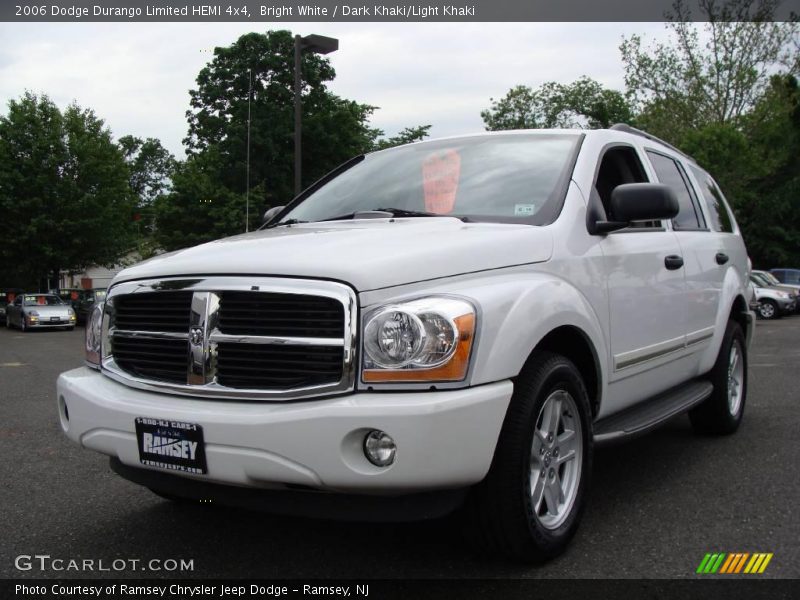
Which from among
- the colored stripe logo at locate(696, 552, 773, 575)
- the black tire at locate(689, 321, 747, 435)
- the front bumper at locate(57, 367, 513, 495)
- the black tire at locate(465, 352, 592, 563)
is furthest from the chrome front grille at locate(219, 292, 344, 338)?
the black tire at locate(689, 321, 747, 435)

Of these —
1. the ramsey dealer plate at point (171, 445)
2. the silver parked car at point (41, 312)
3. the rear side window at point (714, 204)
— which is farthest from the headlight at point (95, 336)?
the silver parked car at point (41, 312)

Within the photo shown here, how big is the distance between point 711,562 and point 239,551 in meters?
1.90

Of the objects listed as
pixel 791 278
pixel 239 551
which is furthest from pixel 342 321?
pixel 791 278

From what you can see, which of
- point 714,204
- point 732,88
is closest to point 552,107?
point 732,88

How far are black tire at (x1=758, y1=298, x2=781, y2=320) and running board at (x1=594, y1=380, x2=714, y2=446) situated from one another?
76.5 feet

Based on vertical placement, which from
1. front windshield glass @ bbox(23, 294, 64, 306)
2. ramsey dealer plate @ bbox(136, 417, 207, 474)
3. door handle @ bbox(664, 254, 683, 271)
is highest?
door handle @ bbox(664, 254, 683, 271)

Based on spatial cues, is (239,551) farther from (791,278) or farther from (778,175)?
(778,175)

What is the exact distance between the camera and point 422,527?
146 inches

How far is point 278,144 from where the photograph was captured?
125 ft

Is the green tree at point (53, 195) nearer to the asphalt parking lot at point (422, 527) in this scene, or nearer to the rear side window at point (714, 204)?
the asphalt parking lot at point (422, 527)

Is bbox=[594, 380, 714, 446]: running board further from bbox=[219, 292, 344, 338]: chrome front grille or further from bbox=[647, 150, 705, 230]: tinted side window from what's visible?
bbox=[219, 292, 344, 338]: chrome front grille

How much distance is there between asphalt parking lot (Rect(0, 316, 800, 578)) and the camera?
3234mm

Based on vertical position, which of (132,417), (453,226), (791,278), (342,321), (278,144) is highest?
(278,144)

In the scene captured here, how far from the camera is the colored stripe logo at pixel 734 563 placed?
3.16 metres
